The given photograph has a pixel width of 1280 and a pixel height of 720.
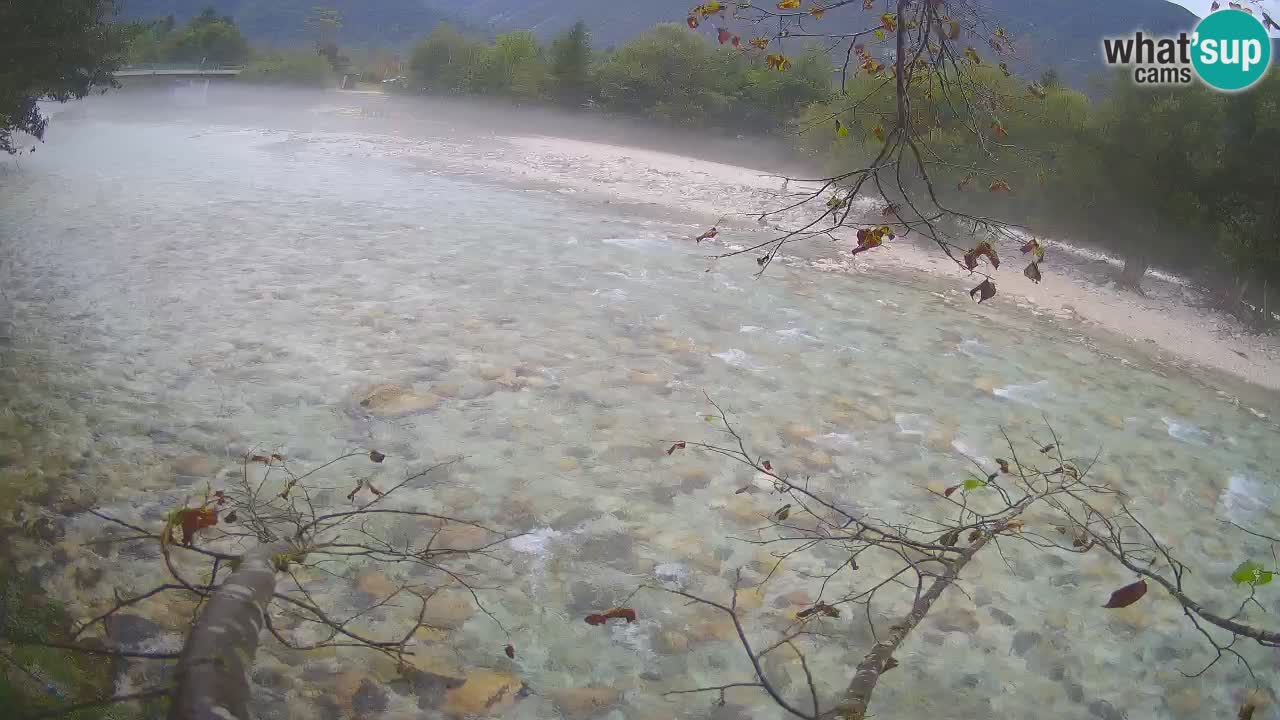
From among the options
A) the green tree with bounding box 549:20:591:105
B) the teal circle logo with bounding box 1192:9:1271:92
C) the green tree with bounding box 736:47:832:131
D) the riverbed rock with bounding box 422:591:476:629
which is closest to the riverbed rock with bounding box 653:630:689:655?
the riverbed rock with bounding box 422:591:476:629

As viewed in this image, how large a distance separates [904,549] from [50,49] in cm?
657

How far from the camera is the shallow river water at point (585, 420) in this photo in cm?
289

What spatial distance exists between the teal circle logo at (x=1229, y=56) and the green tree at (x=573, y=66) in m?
13.7

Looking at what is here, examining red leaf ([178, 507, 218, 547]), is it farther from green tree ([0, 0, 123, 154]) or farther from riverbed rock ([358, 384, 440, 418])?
green tree ([0, 0, 123, 154])

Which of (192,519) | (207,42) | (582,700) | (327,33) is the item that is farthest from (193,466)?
(327,33)

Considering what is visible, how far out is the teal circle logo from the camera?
616 centimetres

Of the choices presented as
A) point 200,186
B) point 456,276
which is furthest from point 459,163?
point 456,276

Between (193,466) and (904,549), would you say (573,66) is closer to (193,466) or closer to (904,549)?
(193,466)

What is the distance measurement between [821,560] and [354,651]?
204cm

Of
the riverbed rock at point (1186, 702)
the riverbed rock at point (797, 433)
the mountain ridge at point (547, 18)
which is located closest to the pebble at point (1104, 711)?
the riverbed rock at point (1186, 702)

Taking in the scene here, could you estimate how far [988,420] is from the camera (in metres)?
5.10

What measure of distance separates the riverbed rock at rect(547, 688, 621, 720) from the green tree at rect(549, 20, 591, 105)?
17.4 metres

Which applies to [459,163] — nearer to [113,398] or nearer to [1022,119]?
[1022,119]

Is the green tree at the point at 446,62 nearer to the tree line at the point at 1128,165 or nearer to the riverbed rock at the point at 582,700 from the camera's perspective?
the tree line at the point at 1128,165
